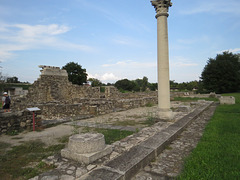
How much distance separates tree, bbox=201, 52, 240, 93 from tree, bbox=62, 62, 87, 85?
34326mm

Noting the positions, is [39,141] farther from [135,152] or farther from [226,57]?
[226,57]

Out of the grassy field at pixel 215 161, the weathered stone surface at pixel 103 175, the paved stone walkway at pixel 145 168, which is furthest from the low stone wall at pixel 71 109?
the weathered stone surface at pixel 103 175

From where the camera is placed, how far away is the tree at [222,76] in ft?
117

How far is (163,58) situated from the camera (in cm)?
681

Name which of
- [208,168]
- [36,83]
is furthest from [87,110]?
[36,83]

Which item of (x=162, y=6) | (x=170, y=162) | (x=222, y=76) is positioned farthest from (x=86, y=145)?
(x=222, y=76)

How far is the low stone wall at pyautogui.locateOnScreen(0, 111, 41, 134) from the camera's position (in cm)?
602

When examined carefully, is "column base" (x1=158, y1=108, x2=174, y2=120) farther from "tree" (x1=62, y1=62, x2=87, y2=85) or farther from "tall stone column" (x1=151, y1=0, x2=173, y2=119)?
"tree" (x1=62, y1=62, x2=87, y2=85)

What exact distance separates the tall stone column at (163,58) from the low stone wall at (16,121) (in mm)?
5619

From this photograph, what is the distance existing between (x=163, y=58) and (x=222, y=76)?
36.6m

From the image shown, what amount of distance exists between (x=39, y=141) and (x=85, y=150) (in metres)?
2.74

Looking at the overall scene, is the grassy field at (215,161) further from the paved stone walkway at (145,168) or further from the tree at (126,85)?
the tree at (126,85)

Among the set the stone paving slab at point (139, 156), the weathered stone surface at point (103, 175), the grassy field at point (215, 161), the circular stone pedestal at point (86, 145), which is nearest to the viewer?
the weathered stone surface at point (103, 175)

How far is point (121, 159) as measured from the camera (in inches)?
126
